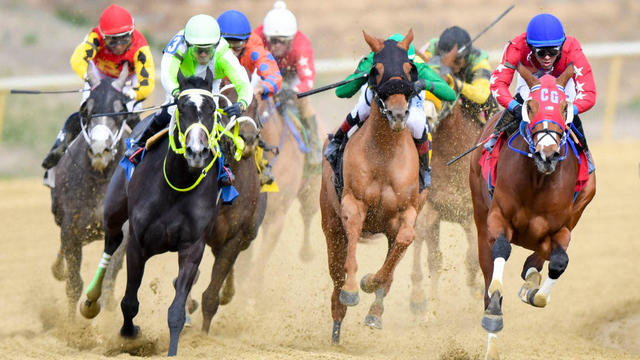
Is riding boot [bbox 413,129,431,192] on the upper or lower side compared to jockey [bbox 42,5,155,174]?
lower

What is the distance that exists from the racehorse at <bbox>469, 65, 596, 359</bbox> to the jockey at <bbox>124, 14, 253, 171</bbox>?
1.89 meters

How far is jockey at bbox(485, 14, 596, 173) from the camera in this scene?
804 cm

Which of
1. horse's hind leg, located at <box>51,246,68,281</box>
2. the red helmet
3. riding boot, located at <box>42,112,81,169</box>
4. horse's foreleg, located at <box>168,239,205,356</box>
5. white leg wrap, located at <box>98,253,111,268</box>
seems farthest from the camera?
horse's hind leg, located at <box>51,246,68,281</box>

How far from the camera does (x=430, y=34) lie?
70.5ft

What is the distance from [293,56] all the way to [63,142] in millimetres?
2718

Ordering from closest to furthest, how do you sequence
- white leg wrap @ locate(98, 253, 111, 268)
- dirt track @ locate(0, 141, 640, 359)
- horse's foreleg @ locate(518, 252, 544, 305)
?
horse's foreleg @ locate(518, 252, 544, 305), dirt track @ locate(0, 141, 640, 359), white leg wrap @ locate(98, 253, 111, 268)

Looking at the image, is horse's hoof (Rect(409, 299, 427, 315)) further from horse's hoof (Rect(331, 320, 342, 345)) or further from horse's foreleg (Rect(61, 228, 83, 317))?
horse's foreleg (Rect(61, 228, 83, 317))

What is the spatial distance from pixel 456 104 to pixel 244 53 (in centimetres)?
201

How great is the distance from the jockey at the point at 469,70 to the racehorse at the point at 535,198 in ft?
8.57

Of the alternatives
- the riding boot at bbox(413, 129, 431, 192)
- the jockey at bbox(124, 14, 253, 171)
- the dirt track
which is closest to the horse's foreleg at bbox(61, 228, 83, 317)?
the dirt track

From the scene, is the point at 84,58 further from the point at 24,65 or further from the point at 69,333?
the point at 24,65

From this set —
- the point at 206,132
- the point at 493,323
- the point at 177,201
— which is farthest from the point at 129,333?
the point at 493,323

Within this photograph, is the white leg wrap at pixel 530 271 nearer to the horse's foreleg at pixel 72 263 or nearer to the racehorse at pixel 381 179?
the racehorse at pixel 381 179

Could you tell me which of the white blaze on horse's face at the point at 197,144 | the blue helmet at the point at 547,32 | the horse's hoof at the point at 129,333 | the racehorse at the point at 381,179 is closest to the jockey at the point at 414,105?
the racehorse at the point at 381,179
